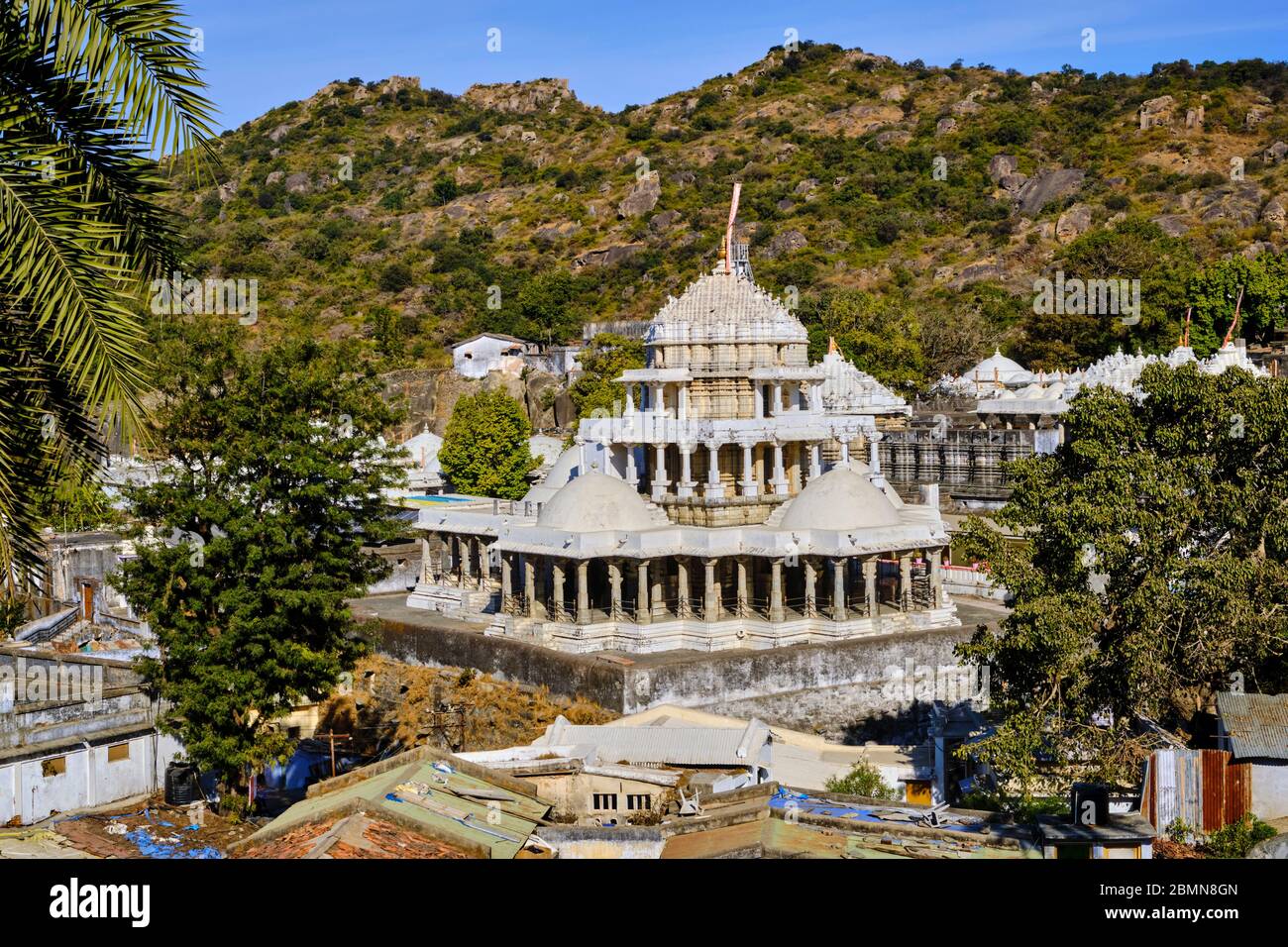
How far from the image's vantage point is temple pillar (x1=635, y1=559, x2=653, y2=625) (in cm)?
3309

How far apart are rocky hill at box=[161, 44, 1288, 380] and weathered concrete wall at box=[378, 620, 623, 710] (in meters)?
43.4

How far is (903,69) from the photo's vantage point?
15850cm

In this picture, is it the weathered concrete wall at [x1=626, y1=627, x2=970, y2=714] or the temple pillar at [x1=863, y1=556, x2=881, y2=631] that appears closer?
the weathered concrete wall at [x1=626, y1=627, x2=970, y2=714]

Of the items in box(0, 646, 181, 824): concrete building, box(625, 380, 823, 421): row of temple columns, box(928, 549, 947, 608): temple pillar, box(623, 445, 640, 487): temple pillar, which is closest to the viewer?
box(0, 646, 181, 824): concrete building

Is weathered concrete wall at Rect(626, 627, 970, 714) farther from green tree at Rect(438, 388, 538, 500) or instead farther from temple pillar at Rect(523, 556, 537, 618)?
green tree at Rect(438, 388, 538, 500)

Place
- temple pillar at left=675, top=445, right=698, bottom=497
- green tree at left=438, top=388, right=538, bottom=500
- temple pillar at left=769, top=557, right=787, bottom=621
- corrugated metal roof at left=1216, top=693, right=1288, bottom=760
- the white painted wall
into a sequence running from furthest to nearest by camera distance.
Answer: the white painted wall, green tree at left=438, top=388, right=538, bottom=500, temple pillar at left=675, top=445, right=698, bottom=497, temple pillar at left=769, top=557, right=787, bottom=621, corrugated metal roof at left=1216, top=693, right=1288, bottom=760

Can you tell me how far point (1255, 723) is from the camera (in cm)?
2103

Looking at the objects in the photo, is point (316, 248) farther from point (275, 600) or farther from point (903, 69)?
point (275, 600)

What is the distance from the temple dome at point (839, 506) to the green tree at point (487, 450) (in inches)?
1042

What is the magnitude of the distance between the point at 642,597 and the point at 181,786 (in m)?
11.7

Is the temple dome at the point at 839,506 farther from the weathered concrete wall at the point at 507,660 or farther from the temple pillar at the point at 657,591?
the weathered concrete wall at the point at 507,660

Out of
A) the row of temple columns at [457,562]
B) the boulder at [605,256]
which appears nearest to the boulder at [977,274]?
the boulder at [605,256]

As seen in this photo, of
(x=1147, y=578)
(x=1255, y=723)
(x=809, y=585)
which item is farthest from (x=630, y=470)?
(x=1255, y=723)

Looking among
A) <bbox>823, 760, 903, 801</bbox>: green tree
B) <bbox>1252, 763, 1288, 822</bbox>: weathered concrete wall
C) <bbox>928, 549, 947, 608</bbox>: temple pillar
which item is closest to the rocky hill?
<bbox>928, 549, 947, 608</bbox>: temple pillar
